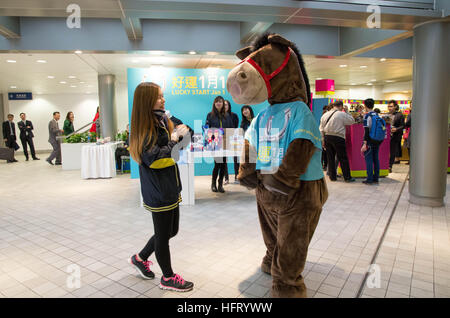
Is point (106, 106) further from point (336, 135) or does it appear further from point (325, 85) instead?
point (325, 85)

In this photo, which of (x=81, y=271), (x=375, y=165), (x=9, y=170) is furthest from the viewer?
Result: (x=9, y=170)

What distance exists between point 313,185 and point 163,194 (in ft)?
3.26

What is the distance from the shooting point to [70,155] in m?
8.78

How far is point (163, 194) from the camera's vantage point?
2.16 metres

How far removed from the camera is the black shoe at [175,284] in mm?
2330

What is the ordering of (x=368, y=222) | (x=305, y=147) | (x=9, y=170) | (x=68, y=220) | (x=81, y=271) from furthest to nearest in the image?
(x=9, y=170) < (x=68, y=220) < (x=368, y=222) < (x=81, y=271) < (x=305, y=147)

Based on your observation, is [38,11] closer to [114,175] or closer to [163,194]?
[163,194]

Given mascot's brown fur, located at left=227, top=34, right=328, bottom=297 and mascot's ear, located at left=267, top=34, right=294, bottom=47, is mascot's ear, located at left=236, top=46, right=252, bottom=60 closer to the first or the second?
mascot's brown fur, located at left=227, top=34, right=328, bottom=297

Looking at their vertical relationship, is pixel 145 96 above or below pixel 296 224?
above

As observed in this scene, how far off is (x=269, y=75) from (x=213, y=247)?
1932 millimetres

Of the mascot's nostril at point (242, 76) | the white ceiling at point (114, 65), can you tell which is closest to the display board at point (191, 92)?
the white ceiling at point (114, 65)

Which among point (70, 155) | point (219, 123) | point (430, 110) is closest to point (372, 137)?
point (430, 110)
